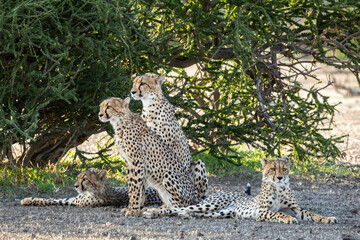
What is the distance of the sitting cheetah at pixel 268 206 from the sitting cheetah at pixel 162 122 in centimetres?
42

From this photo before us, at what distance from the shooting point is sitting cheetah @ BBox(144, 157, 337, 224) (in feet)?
17.2

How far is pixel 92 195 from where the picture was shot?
5957 millimetres

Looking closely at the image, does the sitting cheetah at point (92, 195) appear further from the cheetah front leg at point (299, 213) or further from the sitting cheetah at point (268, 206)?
the cheetah front leg at point (299, 213)

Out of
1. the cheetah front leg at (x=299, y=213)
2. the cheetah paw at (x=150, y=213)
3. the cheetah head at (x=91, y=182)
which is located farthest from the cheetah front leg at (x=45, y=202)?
the cheetah front leg at (x=299, y=213)

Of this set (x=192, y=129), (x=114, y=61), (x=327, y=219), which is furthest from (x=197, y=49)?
(x=327, y=219)

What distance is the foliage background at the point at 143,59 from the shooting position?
614cm

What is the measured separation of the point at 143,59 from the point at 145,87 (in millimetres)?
A: 1747

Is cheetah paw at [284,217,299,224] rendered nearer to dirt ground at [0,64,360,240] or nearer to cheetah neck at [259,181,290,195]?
dirt ground at [0,64,360,240]

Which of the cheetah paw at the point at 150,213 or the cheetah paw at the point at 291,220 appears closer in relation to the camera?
the cheetah paw at the point at 291,220

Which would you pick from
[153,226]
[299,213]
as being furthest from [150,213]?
[299,213]

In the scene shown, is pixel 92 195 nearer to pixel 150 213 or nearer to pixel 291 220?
pixel 150 213

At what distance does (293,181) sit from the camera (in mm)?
7930

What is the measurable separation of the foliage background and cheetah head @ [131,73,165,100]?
0.45 meters

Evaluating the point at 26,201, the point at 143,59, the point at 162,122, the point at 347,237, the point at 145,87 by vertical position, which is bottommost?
the point at 347,237
